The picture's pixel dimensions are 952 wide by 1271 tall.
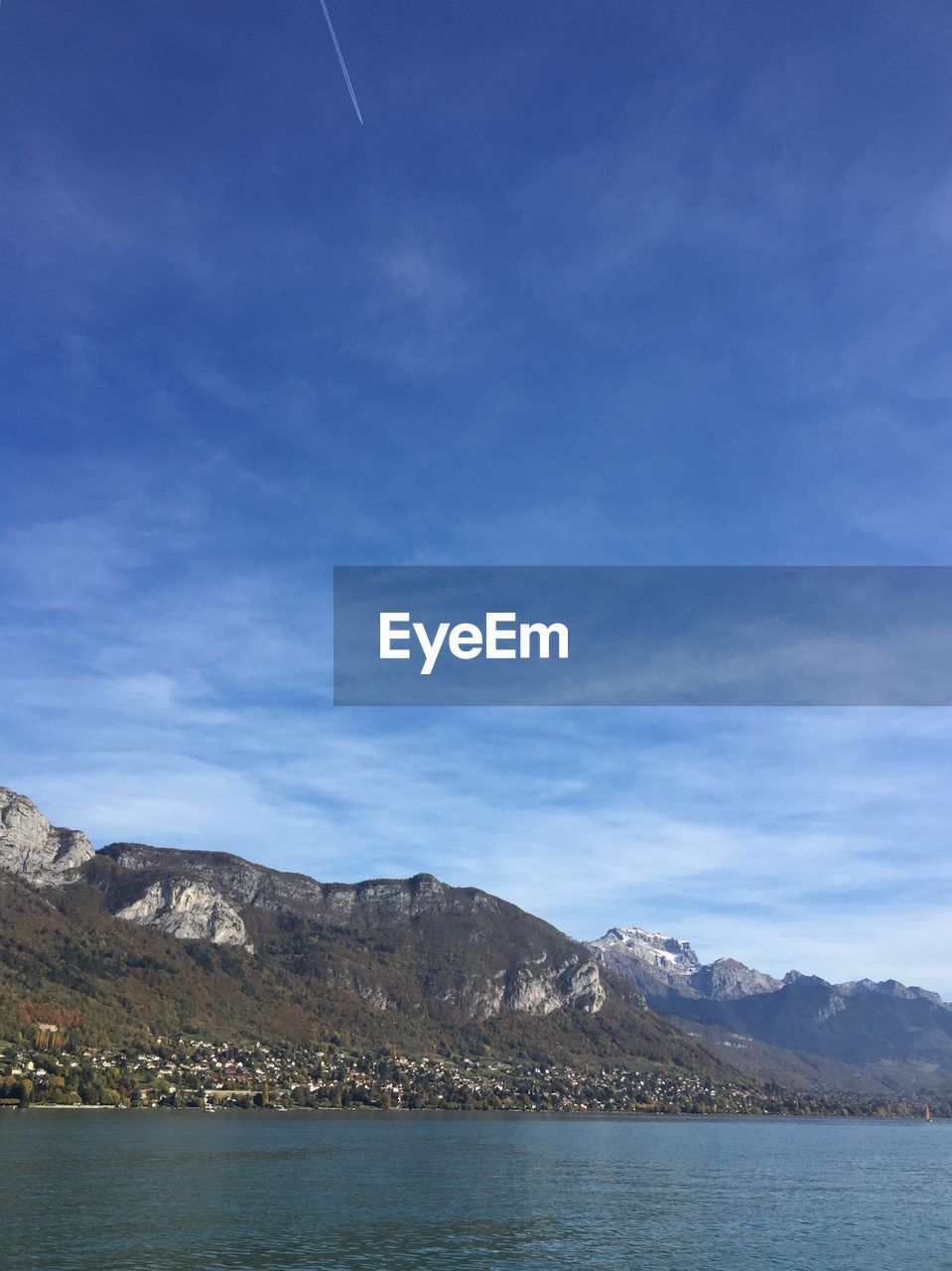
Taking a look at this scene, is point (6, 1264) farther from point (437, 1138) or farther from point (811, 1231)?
point (437, 1138)

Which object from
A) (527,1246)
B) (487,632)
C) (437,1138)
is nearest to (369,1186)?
(527,1246)

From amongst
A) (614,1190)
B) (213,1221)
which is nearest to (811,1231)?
(614,1190)

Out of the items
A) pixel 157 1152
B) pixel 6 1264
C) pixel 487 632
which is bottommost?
pixel 157 1152

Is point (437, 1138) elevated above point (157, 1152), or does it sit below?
below

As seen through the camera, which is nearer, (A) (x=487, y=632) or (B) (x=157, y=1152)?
(A) (x=487, y=632)

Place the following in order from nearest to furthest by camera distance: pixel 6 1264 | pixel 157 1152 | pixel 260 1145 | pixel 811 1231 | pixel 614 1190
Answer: pixel 6 1264 < pixel 811 1231 < pixel 614 1190 < pixel 157 1152 < pixel 260 1145

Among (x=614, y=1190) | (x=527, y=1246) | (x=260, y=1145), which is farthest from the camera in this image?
(x=260, y=1145)
